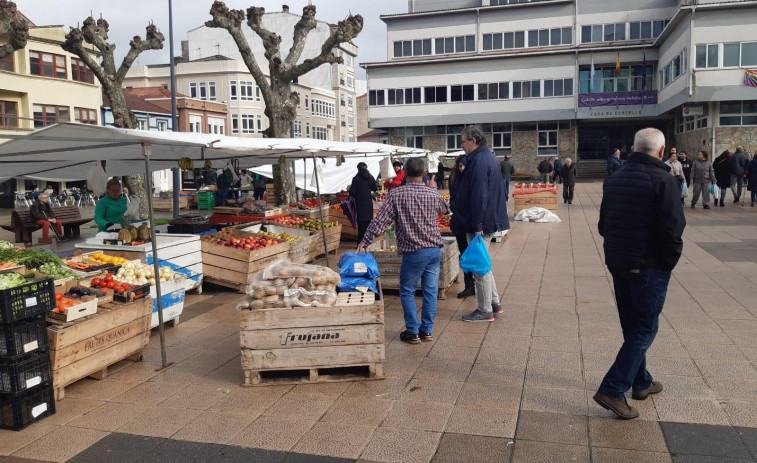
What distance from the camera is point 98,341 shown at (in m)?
Result: 5.36

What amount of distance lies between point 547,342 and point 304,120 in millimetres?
64634

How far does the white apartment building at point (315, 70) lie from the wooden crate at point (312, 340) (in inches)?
2378

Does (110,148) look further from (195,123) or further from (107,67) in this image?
(195,123)

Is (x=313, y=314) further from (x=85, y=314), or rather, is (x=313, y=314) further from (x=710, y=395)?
(x=710, y=395)

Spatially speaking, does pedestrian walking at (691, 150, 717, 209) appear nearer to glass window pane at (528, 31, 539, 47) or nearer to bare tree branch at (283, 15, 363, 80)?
bare tree branch at (283, 15, 363, 80)

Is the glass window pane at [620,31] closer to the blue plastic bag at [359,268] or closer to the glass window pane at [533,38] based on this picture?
the glass window pane at [533,38]

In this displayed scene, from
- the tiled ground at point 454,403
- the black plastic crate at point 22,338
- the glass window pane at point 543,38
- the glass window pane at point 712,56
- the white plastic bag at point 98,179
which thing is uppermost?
the glass window pane at point 543,38

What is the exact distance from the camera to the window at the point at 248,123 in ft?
207

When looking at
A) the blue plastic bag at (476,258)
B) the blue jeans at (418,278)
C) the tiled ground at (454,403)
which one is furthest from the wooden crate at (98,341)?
the blue plastic bag at (476,258)

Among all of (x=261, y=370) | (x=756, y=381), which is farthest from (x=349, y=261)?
(x=756, y=381)

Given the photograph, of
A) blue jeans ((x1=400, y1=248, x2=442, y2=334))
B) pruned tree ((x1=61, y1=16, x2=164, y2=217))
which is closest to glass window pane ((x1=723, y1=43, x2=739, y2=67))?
pruned tree ((x1=61, y1=16, x2=164, y2=217))

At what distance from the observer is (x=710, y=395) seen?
4637mm

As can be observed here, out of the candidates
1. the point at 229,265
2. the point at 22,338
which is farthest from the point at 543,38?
the point at 22,338

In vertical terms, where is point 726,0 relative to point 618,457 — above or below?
above
